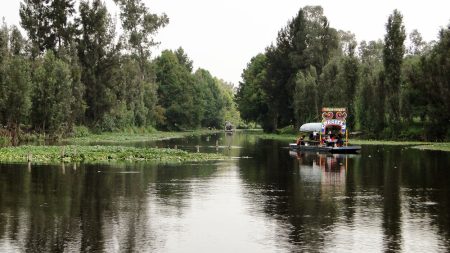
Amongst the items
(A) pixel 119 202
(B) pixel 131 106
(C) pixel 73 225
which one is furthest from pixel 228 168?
(B) pixel 131 106

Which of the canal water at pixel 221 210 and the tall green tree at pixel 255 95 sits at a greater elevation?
the tall green tree at pixel 255 95

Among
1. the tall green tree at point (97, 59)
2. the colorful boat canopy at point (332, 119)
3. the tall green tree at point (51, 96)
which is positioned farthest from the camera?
the tall green tree at point (97, 59)

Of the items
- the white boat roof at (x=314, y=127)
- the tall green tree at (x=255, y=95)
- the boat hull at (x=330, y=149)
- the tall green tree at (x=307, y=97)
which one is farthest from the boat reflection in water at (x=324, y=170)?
the tall green tree at (x=255, y=95)

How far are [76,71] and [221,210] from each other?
75.4m

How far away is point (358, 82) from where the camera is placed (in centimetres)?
10231

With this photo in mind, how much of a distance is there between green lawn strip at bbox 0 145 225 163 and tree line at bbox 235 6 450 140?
4308 centimetres

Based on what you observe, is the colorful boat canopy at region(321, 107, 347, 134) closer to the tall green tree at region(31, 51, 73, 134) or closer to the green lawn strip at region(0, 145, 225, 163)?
the green lawn strip at region(0, 145, 225, 163)

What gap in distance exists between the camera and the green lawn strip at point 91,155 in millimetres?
49188

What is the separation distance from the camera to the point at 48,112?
84.7 meters

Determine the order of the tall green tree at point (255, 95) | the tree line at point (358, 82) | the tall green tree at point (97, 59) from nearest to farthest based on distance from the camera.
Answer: the tree line at point (358, 82) < the tall green tree at point (97, 59) < the tall green tree at point (255, 95)

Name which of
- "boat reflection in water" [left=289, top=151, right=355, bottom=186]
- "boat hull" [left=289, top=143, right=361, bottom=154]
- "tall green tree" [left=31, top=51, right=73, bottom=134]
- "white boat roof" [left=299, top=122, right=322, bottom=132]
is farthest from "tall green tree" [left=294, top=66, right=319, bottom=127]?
"boat reflection in water" [left=289, top=151, right=355, bottom=186]

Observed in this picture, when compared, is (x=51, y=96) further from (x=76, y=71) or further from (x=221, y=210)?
(x=221, y=210)

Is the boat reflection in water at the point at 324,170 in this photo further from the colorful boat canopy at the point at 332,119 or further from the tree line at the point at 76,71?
the tree line at the point at 76,71

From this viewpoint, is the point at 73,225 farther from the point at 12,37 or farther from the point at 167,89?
the point at 167,89
